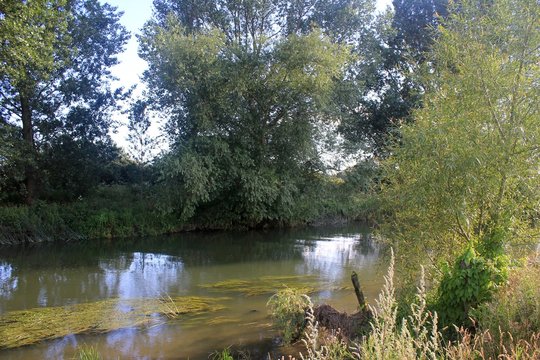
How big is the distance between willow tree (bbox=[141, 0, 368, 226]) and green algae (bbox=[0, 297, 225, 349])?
35.1ft

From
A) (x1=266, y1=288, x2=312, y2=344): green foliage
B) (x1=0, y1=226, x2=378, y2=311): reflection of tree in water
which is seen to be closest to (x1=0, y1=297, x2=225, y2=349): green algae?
(x1=0, y1=226, x2=378, y2=311): reflection of tree in water

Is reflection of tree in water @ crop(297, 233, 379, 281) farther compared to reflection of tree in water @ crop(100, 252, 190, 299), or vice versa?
reflection of tree in water @ crop(297, 233, 379, 281)

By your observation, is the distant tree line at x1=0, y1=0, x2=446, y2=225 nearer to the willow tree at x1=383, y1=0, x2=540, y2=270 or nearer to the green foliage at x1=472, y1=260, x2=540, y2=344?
the willow tree at x1=383, y1=0, x2=540, y2=270

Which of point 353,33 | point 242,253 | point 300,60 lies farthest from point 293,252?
point 353,33

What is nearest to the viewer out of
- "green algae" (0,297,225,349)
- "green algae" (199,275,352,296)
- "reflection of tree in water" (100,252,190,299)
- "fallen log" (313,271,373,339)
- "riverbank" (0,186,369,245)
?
"fallen log" (313,271,373,339)

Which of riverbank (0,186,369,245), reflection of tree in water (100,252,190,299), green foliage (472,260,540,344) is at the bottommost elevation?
reflection of tree in water (100,252,190,299)

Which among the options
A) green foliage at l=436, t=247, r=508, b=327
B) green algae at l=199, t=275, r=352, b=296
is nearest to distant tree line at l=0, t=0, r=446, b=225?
green algae at l=199, t=275, r=352, b=296

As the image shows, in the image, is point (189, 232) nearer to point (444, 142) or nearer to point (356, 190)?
point (356, 190)

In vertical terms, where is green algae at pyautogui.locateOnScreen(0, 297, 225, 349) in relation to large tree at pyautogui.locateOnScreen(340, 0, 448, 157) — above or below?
below

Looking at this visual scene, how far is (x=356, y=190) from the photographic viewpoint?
83.3 feet

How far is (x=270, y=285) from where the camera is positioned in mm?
12836

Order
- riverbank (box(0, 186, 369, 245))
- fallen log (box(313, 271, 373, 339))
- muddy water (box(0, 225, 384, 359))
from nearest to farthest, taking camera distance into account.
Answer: fallen log (box(313, 271, 373, 339)) < muddy water (box(0, 225, 384, 359)) < riverbank (box(0, 186, 369, 245))

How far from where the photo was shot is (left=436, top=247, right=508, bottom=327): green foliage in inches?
228

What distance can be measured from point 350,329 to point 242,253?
1165 centimetres
